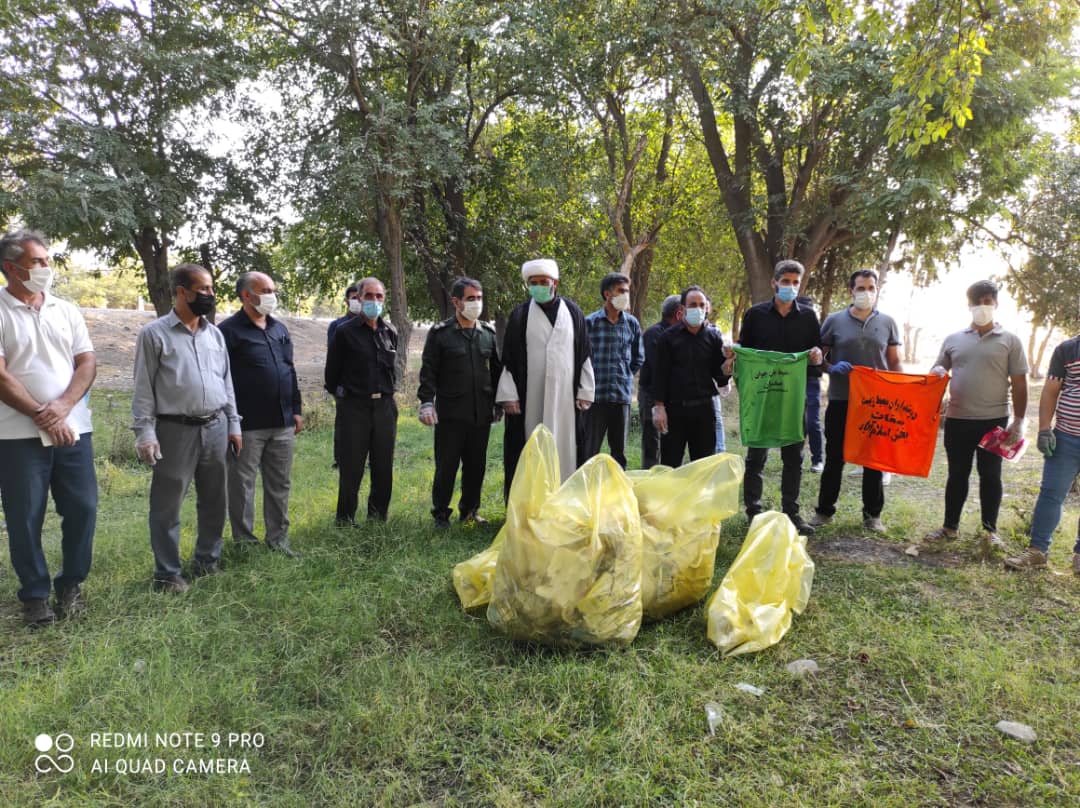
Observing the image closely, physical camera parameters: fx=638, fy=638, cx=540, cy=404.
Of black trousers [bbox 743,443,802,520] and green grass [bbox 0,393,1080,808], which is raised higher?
black trousers [bbox 743,443,802,520]

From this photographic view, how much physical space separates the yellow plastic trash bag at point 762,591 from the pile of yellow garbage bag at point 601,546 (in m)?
0.03

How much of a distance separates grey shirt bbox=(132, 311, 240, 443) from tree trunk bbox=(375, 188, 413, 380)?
8.27 meters

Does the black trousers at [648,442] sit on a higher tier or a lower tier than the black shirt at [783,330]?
lower

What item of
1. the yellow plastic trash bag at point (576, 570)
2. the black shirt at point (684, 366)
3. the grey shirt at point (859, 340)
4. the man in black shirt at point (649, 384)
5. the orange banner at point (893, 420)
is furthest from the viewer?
the man in black shirt at point (649, 384)

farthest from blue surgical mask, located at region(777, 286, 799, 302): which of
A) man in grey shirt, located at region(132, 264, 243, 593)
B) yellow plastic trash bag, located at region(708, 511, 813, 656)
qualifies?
man in grey shirt, located at region(132, 264, 243, 593)

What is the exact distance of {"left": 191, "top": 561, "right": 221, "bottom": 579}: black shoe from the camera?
12.6ft

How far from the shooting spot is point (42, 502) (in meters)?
3.24

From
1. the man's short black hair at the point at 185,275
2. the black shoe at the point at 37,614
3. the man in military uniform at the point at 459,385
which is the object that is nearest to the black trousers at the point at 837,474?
the man in military uniform at the point at 459,385

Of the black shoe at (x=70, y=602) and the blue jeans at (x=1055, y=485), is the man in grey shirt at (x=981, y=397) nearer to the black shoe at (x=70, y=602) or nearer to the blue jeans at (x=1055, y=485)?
the blue jeans at (x=1055, y=485)

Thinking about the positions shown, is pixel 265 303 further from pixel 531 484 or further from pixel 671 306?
pixel 671 306

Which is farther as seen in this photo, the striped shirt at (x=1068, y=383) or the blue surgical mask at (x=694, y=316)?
the blue surgical mask at (x=694, y=316)

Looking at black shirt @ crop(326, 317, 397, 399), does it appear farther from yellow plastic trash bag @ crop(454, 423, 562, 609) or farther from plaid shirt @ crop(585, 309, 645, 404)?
yellow plastic trash bag @ crop(454, 423, 562, 609)

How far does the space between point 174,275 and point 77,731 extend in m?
2.37

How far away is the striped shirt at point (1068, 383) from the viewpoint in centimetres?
381
